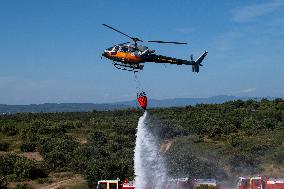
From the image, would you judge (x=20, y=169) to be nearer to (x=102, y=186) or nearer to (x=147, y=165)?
(x=147, y=165)

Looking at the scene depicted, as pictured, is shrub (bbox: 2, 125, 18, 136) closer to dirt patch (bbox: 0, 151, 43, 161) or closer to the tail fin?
dirt patch (bbox: 0, 151, 43, 161)

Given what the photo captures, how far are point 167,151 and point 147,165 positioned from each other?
16295mm

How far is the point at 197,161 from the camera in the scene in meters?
41.9

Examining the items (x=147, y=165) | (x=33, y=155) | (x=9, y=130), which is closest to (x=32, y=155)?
(x=33, y=155)

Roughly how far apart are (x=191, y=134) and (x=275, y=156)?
64.9 ft

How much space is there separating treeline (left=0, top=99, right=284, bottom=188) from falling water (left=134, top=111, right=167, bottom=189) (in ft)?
10.2

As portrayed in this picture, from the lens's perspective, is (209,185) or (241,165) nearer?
(209,185)

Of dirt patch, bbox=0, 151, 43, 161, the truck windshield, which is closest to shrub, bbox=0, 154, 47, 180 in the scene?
dirt patch, bbox=0, 151, 43, 161

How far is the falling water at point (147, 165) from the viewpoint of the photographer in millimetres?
32719

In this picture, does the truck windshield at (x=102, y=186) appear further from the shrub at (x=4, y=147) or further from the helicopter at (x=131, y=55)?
the shrub at (x=4, y=147)

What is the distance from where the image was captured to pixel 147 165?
116 ft

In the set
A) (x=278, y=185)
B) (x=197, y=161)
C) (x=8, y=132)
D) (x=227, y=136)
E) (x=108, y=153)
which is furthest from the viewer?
(x=8, y=132)

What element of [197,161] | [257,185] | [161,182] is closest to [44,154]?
[197,161]

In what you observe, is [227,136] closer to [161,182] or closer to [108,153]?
[108,153]
